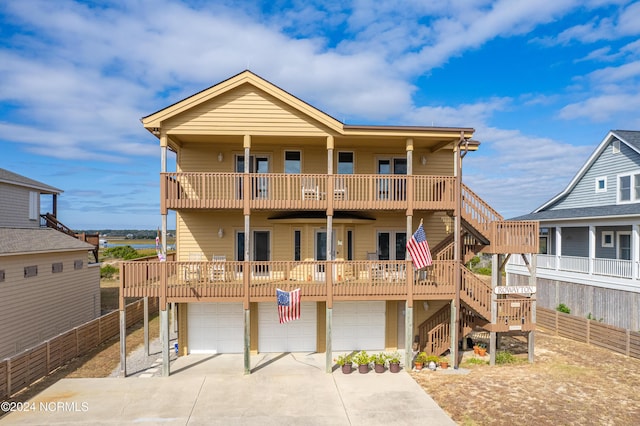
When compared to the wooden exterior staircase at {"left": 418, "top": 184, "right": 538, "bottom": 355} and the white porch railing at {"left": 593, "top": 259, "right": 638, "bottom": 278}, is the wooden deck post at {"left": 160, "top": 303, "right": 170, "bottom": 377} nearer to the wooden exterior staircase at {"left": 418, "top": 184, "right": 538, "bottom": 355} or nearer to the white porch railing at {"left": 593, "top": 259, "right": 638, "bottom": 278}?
the wooden exterior staircase at {"left": 418, "top": 184, "right": 538, "bottom": 355}

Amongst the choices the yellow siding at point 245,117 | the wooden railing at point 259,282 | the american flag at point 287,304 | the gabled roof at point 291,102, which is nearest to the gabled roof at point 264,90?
the gabled roof at point 291,102

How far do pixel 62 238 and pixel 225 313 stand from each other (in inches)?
451

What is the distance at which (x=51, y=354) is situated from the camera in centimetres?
1386

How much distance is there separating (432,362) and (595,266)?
12.0m

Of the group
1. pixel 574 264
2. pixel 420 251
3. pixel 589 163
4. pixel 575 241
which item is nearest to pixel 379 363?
pixel 420 251

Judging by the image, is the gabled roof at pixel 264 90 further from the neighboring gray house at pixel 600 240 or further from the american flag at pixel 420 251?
the neighboring gray house at pixel 600 240

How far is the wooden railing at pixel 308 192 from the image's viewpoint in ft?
47.0

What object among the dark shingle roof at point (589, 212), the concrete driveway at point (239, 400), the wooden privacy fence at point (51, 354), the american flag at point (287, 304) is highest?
the dark shingle roof at point (589, 212)

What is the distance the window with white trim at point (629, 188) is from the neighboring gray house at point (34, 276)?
101 ft

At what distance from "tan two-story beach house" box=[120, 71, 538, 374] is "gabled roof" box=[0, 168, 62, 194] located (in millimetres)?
11625

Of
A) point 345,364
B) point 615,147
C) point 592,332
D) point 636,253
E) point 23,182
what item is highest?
point 615,147

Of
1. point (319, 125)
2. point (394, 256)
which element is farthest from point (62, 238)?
point (394, 256)

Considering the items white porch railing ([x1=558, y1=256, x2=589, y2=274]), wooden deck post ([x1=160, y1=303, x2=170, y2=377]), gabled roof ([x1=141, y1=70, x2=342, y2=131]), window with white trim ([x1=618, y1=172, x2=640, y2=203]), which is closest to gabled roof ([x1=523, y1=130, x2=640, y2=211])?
window with white trim ([x1=618, y1=172, x2=640, y2=203])

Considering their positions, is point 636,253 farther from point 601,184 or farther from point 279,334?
point 279,334
